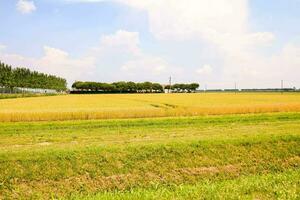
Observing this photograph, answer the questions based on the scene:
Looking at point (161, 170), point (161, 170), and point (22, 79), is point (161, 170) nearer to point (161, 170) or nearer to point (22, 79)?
point (161, 170)

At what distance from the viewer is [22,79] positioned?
138750mm

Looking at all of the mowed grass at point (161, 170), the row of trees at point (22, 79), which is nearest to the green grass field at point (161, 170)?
the mowed grass at point (161, 170)

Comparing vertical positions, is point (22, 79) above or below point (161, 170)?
above

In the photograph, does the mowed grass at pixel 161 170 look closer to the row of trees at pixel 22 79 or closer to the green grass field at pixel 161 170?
the green grass field at pixel 161 170

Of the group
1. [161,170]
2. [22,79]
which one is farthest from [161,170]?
[22,79]

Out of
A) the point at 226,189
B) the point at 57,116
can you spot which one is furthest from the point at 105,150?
the point at 57,116

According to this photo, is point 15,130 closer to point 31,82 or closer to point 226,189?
point 226,189

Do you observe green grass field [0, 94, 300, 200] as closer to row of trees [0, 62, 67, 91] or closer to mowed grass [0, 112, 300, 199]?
mowed grass [0, 112, 300, 199]

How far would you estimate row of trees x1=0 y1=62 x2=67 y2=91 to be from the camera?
119812 millimetres

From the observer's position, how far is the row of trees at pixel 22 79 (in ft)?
393

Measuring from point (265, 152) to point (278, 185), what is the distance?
6747 mm

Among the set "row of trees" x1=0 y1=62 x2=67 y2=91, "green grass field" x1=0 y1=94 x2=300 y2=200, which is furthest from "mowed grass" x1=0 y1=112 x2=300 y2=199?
"row of trees" x1=0 y1=62 x2=67 y2=91

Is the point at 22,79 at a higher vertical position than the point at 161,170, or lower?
higher

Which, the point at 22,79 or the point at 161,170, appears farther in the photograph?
the point at 22,79
